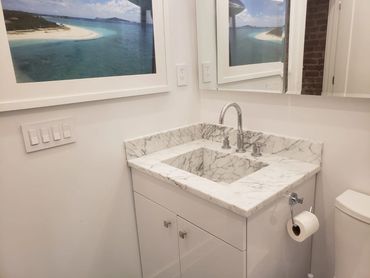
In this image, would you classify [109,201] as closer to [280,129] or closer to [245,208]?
[245,208]

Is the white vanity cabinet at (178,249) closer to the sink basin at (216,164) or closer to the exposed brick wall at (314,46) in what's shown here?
the sink basin at (216,164)

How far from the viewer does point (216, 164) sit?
1.48 metres

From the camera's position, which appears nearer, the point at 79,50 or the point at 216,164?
the point at 79,50

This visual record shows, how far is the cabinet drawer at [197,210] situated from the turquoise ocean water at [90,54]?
0.54 meters

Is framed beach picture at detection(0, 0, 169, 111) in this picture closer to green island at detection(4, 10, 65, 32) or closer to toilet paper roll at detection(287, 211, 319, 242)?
green island at detection(4, 10, 65, 32)

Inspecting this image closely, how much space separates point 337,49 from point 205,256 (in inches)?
39.2

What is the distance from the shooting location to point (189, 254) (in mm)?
1193

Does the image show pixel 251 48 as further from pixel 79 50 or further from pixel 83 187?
pixel 83 187

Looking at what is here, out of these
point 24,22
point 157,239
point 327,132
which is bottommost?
point 157,239

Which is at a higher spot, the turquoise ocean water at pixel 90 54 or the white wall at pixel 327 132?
the turquoise ocean water at pixel 90 54

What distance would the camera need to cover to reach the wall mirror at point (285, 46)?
3.35ft

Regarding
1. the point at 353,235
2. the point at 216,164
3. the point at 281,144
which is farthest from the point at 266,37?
the point at 353,235

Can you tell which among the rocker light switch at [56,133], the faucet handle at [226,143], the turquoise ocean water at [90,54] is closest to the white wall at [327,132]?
the faucet handle at [226,143]

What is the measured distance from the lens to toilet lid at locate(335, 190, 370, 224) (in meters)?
0.97
